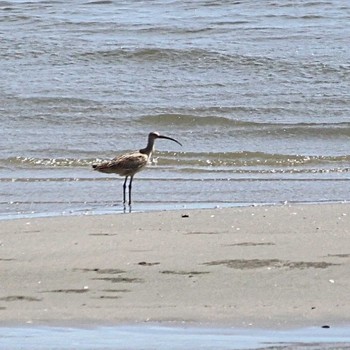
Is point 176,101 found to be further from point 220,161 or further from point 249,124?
point 220,161

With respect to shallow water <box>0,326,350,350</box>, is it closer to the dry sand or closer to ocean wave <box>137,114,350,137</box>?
the dry sand

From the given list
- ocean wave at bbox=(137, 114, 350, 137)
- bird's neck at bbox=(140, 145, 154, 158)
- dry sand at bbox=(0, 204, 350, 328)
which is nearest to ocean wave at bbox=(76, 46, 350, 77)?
ocean wave at bbox=(137, 114, 350, 137)

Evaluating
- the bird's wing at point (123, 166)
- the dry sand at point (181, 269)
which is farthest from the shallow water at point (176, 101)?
the dry sand at point (181, 269)

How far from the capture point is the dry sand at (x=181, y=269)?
20.0 feet

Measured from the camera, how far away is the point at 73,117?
49.9ft

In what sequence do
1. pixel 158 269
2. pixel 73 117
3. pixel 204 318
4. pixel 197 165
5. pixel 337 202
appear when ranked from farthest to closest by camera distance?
pixel 73 117 → pixel 197 165 → pixel 337 202 → pixel 158 269 → pixel 204 318

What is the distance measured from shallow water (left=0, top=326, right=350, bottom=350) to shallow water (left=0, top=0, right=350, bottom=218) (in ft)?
12.1

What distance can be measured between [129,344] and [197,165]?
6.87 meters

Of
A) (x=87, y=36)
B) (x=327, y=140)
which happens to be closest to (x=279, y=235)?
(x=327, y=140)

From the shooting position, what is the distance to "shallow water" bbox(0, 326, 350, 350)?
5.52m

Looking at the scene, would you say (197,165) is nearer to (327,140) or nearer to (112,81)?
(327,140)

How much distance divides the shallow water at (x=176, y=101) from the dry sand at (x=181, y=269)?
1.51 metres

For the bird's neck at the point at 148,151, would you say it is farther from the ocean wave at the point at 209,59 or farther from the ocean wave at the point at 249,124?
the ocean wave at the point at 209,59

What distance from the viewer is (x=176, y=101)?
16.0 m
